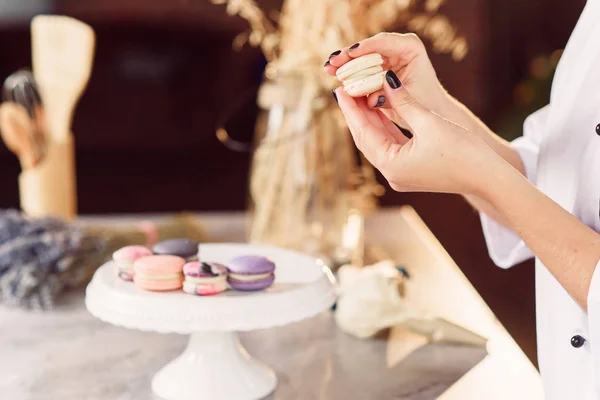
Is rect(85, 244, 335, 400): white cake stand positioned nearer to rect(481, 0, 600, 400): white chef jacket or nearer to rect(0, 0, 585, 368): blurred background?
rect(481, 0, 600, 400): white chef jacket

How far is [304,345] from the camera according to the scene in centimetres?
107

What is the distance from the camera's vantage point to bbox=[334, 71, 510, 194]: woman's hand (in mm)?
678

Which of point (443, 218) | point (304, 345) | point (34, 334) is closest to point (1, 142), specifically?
point (443, 218)

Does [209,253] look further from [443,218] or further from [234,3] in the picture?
[443,218]

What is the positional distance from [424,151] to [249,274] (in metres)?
0.29

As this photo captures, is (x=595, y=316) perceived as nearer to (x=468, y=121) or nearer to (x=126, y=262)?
(x=468, y=121)

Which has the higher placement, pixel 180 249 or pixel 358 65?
pixel 358 65

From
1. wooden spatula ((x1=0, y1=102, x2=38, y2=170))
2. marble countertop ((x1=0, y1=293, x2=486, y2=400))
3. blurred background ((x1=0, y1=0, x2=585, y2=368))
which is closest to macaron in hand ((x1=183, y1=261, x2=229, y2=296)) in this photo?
marble countertop ((x1=0, y1=293, x2=486, y2=400))

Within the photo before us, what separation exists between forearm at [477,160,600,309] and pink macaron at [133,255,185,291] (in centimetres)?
39

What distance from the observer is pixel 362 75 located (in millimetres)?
762

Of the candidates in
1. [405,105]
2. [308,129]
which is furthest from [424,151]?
[308,129]

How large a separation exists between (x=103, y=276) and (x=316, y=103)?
65cm

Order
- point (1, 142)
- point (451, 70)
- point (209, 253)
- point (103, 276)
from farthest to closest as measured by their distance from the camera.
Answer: point (451, 70) → point (1, 142) → point (209, 253) → point (103, 276)

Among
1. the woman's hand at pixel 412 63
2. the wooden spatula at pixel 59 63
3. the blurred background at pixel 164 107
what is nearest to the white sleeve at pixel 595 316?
the woman's hand at pixel 412 63
